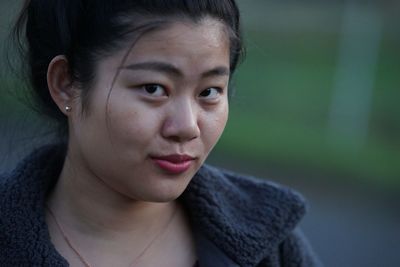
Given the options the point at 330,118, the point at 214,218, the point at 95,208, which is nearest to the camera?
the point at 95,208

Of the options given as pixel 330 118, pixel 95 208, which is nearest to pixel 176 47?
pixel 95 208

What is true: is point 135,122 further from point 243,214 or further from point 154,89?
point 243,214

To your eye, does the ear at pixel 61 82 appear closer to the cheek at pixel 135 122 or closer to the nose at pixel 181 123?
the cheek at pixel 135 122

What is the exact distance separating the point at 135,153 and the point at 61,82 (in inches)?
12.7

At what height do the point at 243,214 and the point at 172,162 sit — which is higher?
the point at 172,162

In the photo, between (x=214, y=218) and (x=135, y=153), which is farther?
(x=214, y=218)

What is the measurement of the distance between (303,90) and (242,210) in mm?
6459

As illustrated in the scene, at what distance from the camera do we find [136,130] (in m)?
1.94

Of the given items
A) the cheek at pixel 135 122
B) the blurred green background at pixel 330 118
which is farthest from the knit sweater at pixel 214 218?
the blurred green background at pixel 330 118

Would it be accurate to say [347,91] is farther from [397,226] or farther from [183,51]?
[183,51]

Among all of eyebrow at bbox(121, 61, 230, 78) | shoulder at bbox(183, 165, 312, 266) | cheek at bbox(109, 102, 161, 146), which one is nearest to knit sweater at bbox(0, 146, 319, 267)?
shoulder at bbox(183, 165, 312, 266)

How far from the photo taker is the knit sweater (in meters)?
2.03

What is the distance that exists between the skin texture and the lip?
1 centimetres

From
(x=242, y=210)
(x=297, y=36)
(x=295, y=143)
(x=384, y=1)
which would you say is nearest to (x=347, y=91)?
(x=295, y=143)
